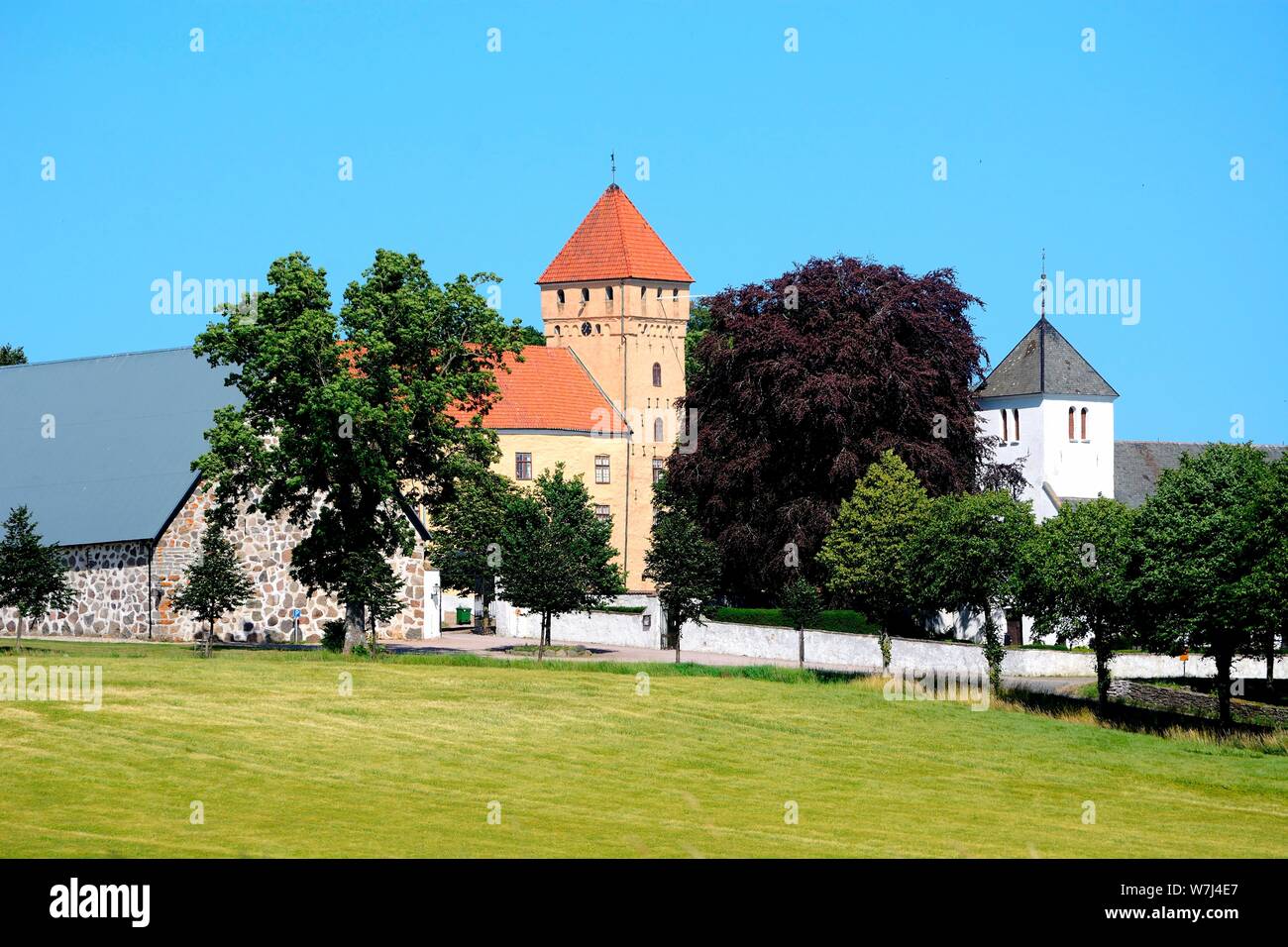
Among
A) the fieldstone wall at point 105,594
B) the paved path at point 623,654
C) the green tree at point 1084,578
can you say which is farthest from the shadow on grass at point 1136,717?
the fieldstone wall at point 105,594

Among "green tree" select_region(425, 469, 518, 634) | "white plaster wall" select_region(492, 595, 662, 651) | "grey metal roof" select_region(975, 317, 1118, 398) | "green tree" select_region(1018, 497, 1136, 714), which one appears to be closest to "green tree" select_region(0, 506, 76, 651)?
"white plaster wall" select_region(492, 595, 662, 651)

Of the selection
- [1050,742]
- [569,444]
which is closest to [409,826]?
[1050,742]

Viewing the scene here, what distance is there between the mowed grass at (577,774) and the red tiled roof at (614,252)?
52726 mm

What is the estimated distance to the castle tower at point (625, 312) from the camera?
9306 cm

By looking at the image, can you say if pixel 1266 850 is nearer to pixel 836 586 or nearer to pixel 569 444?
pixel 836 586

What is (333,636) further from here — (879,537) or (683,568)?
(879,537)

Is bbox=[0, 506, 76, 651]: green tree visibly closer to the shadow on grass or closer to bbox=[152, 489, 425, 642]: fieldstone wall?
bbox=[152, 489, 425, 642]: fieldstone wall

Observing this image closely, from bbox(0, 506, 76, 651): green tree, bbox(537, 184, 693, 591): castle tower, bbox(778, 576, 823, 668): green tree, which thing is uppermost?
bbox(537, 184, 693, 591): castle tower

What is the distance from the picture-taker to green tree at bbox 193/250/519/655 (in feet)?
158

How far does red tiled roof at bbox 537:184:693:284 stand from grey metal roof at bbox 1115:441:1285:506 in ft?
85.1

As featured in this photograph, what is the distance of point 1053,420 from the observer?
7838 cm

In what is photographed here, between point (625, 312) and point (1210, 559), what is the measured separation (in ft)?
182

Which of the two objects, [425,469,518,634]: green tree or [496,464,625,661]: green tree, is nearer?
[496,464,625,661]: green tree

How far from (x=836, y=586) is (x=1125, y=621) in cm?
1533
